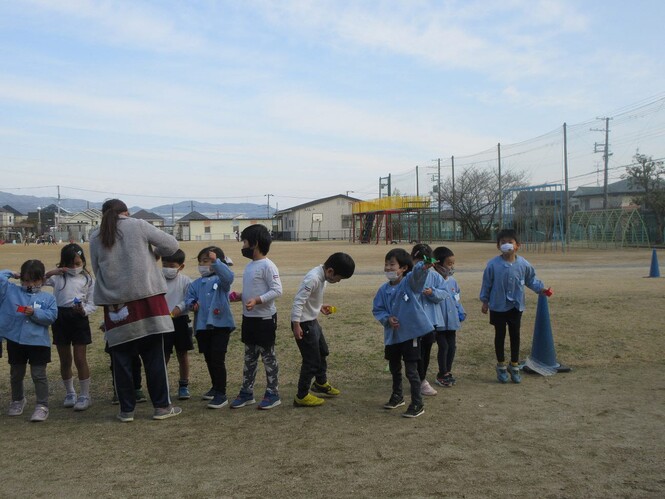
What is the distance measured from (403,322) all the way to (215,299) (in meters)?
1.60

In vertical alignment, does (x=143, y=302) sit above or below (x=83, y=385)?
above

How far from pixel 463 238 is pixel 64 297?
179ft

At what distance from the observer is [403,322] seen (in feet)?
16.3

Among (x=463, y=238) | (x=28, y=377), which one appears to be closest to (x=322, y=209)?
(x=463, y=238)

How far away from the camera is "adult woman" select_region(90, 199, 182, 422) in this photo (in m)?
4.52

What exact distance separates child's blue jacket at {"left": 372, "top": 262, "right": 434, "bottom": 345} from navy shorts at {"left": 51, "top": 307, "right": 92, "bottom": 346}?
254 centimetres

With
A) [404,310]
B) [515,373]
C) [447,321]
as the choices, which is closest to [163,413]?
[404,310]

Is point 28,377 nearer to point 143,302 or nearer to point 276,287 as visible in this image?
point 143,302

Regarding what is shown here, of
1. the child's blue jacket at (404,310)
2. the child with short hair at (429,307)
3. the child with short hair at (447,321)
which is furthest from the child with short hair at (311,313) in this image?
the child with short hair at (447,321)

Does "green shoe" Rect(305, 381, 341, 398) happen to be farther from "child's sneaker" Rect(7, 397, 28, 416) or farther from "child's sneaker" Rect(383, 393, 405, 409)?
"child's sneaker" Rect(7, 397, 28, 416)

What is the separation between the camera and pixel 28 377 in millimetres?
6262

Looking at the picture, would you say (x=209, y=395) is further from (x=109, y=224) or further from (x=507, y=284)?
(x=507, y=284)

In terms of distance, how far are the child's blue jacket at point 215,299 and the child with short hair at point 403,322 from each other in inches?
50.7

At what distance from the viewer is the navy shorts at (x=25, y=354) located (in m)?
4.88
